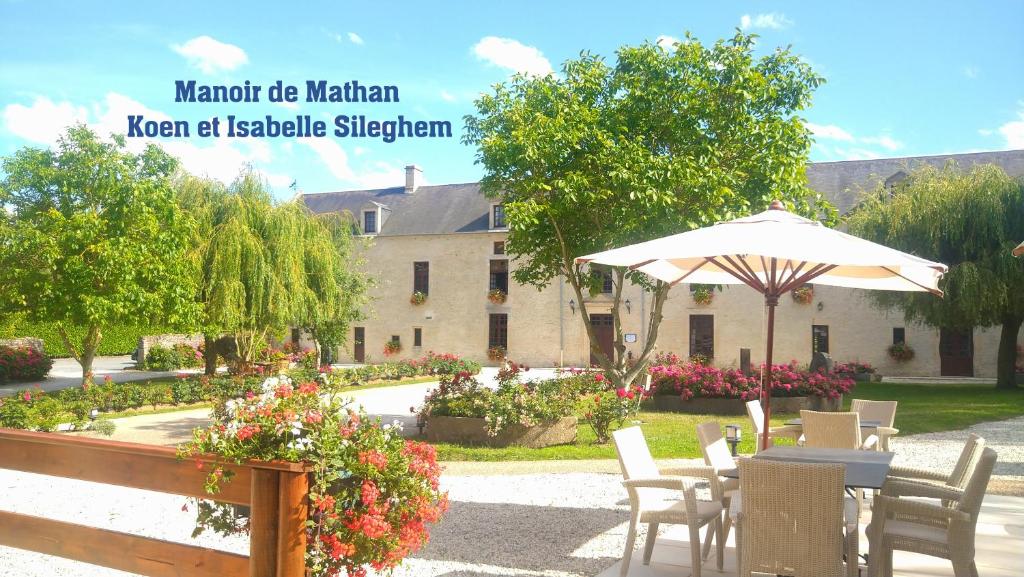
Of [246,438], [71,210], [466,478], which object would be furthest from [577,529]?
[71,210]

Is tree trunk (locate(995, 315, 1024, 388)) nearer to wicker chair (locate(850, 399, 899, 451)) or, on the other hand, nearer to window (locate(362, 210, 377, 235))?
wicker chair (locate(850, 399, 899, 451))

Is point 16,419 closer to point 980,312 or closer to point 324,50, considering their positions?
point 324,50

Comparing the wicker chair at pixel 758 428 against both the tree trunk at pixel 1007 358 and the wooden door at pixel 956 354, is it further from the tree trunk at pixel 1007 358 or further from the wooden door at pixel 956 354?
the wooden door at pixel 956 354

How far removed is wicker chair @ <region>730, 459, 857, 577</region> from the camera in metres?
3.79

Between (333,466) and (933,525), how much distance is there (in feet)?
11.3

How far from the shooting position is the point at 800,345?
88.5 ft

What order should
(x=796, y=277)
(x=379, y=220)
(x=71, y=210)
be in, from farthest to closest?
(x=379, y=220) < (x=71, y=210) < (x=796, y=277)

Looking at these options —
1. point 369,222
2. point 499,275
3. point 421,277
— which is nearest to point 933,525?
point 499,275

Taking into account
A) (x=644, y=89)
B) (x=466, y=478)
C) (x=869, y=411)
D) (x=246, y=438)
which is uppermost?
(x=644, y=89)

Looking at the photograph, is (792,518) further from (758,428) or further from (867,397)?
(867,397)

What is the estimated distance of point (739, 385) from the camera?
13906mm

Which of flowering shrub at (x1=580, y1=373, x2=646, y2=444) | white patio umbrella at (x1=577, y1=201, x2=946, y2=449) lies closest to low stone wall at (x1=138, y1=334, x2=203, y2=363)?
flowering shrub at (x1=580, y1=373, x2=646, y2=444)

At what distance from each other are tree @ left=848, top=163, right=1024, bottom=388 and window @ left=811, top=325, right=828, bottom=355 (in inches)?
245

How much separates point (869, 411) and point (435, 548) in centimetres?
548
